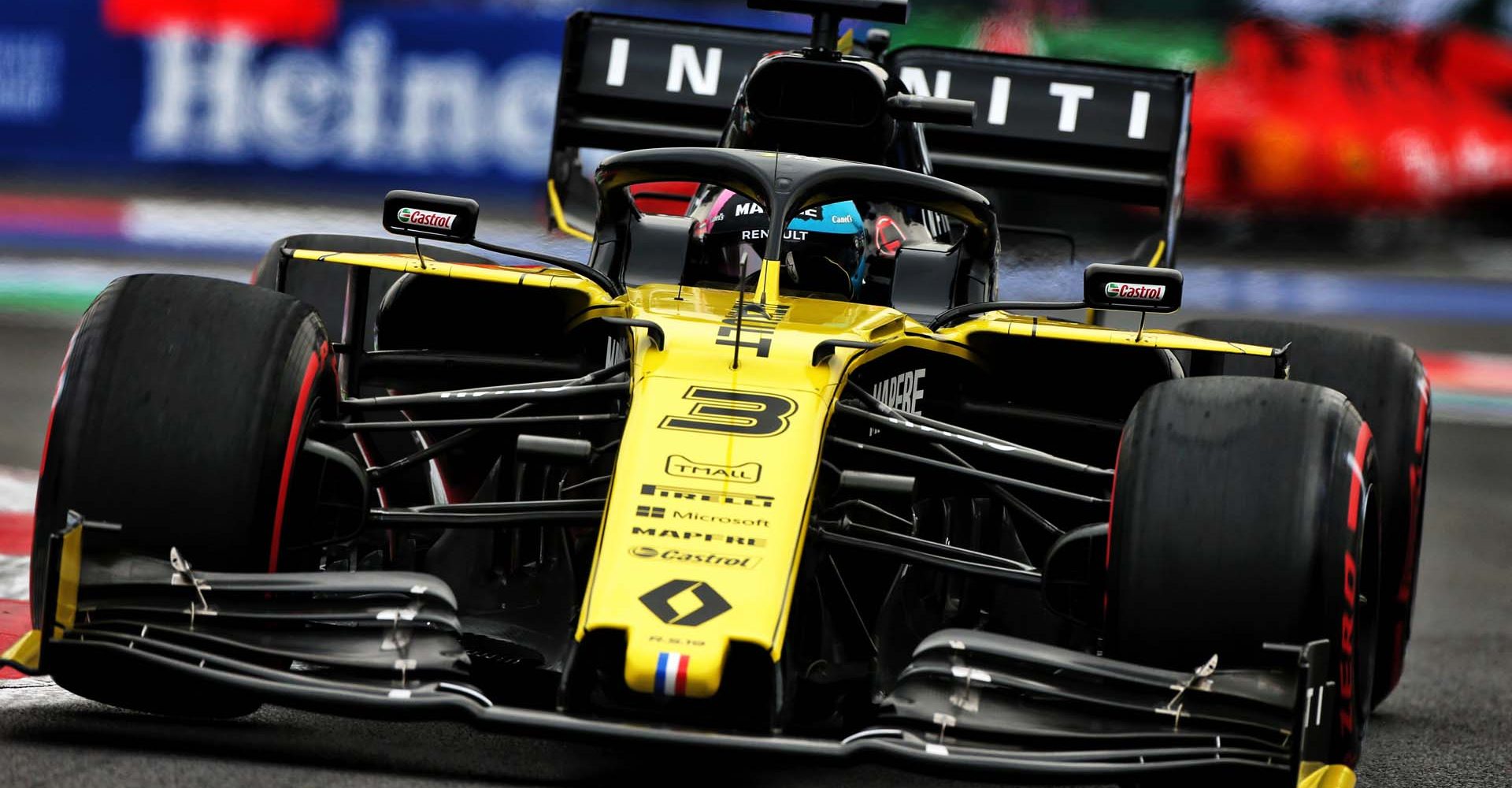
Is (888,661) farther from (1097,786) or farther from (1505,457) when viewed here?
(1505,457)

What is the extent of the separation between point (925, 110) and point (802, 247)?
2.46 ft

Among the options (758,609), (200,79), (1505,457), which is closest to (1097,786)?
(758,609)

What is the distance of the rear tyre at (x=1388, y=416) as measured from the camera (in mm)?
6141

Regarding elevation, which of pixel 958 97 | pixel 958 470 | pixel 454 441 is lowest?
pixel 454 441

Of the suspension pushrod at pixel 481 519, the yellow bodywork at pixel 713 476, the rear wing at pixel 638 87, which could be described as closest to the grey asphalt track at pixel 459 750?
the yellow bodywork at pixel 713 476

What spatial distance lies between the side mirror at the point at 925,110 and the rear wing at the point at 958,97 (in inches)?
70.1

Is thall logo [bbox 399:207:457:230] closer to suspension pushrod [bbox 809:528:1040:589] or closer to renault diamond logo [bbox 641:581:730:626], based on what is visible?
suspension pushrod [bbox 809:528:1040:589]

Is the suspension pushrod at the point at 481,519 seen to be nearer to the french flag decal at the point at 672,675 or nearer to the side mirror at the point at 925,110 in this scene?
the french flag decal at the point at 672,675

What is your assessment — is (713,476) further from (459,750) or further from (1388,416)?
(1388,416)

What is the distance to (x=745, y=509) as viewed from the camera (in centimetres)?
441

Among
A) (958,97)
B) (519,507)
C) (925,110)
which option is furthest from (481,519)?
(958,97)

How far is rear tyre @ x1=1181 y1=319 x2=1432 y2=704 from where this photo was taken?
614 centimetres

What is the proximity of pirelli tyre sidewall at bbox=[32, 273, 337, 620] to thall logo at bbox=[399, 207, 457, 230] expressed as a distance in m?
0.71

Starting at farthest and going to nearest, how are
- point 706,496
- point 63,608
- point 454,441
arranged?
point 454,441
point 706,496
point 63,608
